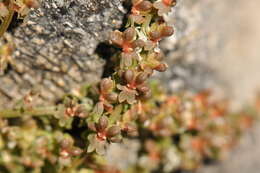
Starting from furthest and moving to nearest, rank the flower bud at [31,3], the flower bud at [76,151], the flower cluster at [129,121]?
1. the flower bud at [76,151]
2. the flower cluster at [129,121]
3. the flower bud at [31,3]

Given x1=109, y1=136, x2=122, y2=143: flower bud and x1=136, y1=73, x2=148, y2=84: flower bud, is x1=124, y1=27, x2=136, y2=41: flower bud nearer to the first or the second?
x1=136, y1=73, x2=148, y2=84: flower bud

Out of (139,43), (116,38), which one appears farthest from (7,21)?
(139,43)

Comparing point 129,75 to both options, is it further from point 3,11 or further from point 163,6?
point 3,11

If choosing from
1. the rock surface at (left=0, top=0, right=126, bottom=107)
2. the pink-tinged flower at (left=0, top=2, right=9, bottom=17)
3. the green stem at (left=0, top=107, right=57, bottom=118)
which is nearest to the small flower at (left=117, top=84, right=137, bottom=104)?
the rock surface at (left=0, top=0, right=126, bottom=107)

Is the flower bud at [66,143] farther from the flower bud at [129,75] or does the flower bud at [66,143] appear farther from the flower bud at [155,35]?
the flower bud at [155,35]

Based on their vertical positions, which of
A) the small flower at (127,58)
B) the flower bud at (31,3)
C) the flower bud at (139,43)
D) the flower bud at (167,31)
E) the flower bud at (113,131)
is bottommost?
the flower bud at (113,131)

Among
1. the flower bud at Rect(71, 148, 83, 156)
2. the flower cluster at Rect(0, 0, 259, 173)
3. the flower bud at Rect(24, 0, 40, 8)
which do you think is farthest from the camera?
the flower bud at Rect(71, 148, 83, 156)

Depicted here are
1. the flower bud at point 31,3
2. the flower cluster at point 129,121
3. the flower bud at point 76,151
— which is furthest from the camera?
the flower bud at point 76,151

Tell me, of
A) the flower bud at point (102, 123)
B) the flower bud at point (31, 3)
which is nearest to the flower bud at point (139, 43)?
the flower bud at point (102, 123)

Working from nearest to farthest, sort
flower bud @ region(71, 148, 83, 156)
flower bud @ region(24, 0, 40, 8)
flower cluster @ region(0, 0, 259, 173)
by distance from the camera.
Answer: flower bud @ region(24, 0, 40, 8) < flower cluster @ region(0, 0, 259, 173) < flower bud @ region(71, 148, 83, 156)

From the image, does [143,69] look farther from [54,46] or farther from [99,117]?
[54,46]

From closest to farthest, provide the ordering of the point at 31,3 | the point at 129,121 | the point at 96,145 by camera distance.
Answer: the point at 31,3
the point at 96,145
the point at 129,121
